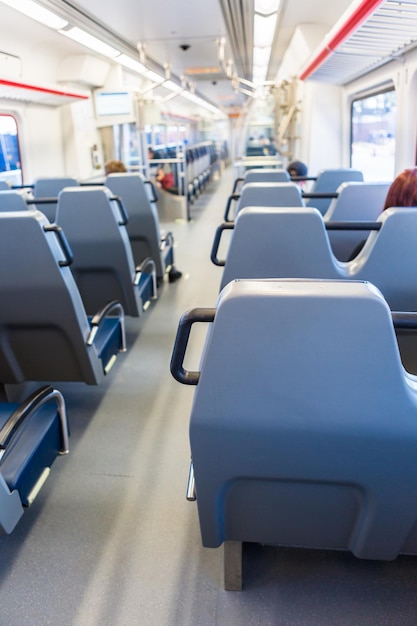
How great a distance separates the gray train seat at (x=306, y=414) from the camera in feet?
3.48

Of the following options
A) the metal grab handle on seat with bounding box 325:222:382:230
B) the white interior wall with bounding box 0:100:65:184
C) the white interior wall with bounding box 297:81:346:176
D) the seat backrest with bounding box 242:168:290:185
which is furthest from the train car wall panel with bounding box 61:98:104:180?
the metal grab handle on seat with bounding box 325:222:382:230

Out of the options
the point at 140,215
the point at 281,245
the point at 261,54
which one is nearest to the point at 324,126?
the point at 261,54

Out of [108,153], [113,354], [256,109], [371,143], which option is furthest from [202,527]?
[256,109]

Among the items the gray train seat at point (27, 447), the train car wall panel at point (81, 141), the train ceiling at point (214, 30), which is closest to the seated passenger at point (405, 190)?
the train ceiling at point (214, 30)

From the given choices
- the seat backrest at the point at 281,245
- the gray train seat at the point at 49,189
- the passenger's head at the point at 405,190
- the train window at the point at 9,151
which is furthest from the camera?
the train window at the point at 9,151

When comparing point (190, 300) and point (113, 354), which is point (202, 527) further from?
point (190, 300)

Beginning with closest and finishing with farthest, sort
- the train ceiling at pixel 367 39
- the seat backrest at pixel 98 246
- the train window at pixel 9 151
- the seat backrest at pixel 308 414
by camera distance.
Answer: the seat backrest at pixel 308 414, the train ceiling at pixel 367 39, the seat backrest at pixel 98 246, the train window at pixel 9 151

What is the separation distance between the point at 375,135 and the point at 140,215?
110 inches

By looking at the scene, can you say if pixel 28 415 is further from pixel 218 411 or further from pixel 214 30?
pixel 214 30

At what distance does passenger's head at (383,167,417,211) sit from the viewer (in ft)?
8.04

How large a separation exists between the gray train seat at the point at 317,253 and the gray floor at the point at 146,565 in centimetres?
94

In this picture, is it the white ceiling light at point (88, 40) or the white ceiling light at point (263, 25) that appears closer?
the white ceiling light at point (263, 25)

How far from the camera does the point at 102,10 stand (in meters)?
5.46

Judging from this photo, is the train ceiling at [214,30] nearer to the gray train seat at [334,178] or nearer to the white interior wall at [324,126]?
the white interior wall at [324,126]
